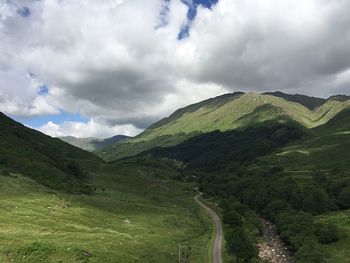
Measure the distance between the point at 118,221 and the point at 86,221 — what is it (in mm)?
16507

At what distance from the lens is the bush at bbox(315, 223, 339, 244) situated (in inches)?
5305

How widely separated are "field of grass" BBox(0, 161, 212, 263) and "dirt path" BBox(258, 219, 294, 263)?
19.3m

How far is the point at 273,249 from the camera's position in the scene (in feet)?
457

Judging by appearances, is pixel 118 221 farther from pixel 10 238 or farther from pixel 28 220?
pixel 10 238

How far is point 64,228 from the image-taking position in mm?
113062

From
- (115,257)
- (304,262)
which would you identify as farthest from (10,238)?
(304,262)

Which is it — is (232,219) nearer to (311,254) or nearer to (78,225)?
(311,254)

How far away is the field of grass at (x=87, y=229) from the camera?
87875 millimetres

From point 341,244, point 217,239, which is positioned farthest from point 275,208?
point 341,244

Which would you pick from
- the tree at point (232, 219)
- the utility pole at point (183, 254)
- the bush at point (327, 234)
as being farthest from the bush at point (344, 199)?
the utility pole at point (183, 254)

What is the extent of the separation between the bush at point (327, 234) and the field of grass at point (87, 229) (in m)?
38.0

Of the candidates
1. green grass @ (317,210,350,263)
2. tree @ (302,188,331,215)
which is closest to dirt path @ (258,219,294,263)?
green grass @ (317,210,350,263)

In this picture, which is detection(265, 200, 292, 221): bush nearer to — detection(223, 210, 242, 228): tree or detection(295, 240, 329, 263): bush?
detection(223, 210, 242, 228): tree

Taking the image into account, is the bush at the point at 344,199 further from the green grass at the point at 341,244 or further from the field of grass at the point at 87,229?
the field of grass at the point at 87,229
